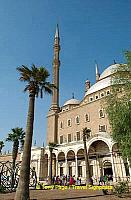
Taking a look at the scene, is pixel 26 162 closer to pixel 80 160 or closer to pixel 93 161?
pixel 93 161

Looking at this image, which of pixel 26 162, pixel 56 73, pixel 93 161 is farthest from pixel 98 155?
pixel 26 162

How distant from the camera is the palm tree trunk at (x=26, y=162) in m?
13.6

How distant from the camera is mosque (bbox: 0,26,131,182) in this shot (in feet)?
118

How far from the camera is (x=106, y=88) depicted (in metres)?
44.9

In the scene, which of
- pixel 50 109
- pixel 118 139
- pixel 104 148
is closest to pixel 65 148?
pixel 104 148

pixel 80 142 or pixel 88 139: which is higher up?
pixel 88 139

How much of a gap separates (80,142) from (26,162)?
25505 millimetres

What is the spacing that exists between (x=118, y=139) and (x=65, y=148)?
2352 centimetres

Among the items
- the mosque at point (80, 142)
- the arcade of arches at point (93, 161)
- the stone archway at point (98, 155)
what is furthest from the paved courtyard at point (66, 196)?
the stone archway at point (98, 155)

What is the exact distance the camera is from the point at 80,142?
130 feet

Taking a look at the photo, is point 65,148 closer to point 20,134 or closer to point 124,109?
point 20,134

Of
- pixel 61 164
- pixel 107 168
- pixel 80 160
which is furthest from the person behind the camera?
pixel 61 164

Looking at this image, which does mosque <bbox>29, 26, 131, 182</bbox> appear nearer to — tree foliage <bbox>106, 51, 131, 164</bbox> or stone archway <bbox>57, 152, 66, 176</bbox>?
stone archway <bbox>57, 152, 66, 176</bbox>

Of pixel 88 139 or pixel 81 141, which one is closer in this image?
pixel 88 139
